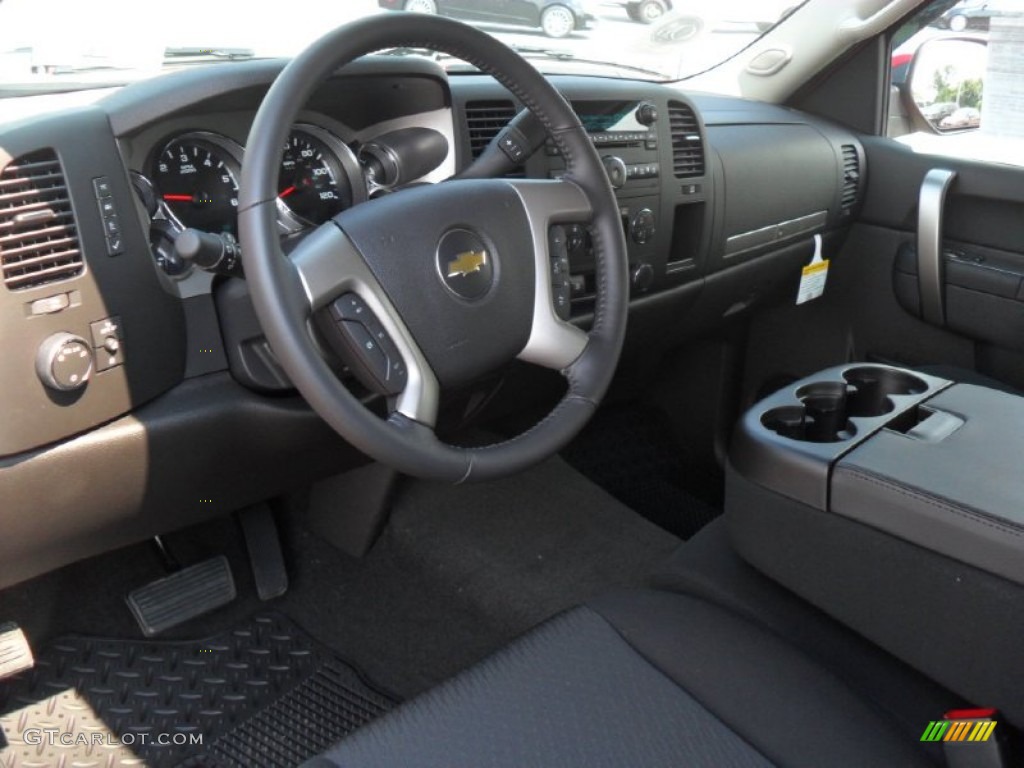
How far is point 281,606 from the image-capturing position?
6.57ft

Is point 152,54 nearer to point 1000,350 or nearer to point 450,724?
point 450,724

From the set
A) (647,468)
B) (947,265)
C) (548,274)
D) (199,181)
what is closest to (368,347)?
(548,274)

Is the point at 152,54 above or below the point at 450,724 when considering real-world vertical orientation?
above

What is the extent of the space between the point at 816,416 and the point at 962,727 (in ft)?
1.80

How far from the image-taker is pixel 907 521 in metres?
1.22

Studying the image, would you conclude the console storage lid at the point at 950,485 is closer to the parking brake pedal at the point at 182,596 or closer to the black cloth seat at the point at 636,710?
the black cloth seat at the point at 636,710

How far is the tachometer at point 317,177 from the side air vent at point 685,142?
0.80m

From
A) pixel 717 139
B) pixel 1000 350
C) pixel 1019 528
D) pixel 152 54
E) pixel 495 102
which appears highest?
pixel 152 54

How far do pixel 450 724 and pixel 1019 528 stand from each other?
2.19ft

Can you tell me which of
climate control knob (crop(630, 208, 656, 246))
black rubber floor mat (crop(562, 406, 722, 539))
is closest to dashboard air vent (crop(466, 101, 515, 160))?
climate control knob (crop(630, 208, 656, 246))

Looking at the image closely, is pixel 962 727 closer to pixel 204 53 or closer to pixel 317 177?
pixel 317 177

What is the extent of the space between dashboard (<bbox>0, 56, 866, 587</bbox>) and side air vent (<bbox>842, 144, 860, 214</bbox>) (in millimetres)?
846

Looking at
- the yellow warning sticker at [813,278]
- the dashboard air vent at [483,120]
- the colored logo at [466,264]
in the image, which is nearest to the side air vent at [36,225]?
the colored logo at [466,264]

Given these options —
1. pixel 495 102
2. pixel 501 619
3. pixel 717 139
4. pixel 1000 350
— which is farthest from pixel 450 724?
pixel 1000 350
